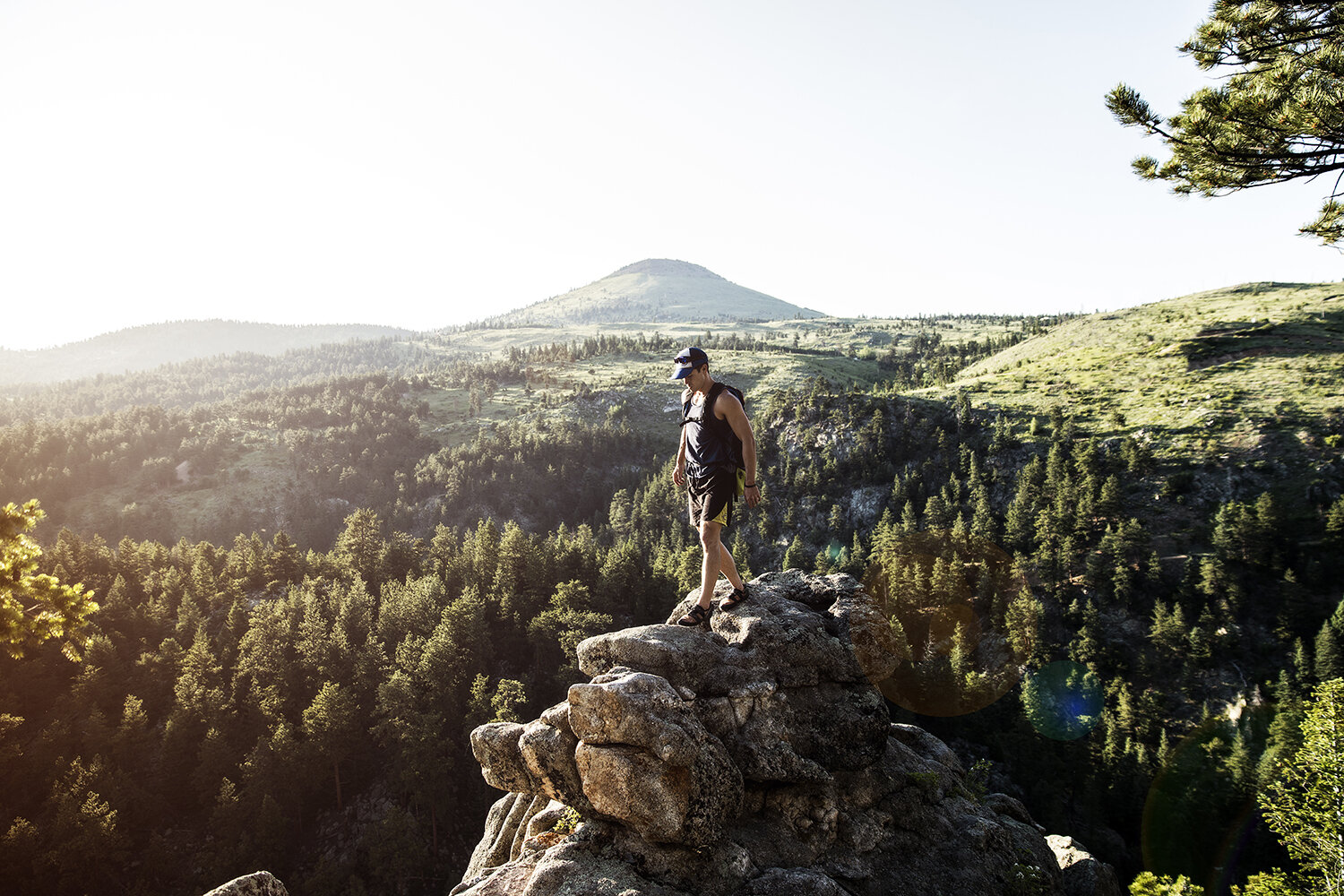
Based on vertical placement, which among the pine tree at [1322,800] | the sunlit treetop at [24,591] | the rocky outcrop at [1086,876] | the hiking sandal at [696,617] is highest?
the sunlit treetop at [24,591]

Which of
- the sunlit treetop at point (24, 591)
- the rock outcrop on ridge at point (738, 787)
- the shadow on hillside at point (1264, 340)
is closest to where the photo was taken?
the rock outcrop on ridge at point (738, 787)

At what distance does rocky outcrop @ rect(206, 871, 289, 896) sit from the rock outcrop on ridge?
418 centimetres

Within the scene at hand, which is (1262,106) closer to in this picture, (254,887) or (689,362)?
(689,362)

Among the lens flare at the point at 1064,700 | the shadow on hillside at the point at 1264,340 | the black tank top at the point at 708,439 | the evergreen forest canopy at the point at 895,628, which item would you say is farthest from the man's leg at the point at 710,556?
the shadow on hillside at the point at 1264,340

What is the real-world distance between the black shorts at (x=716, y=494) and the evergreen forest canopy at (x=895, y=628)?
64.2ft

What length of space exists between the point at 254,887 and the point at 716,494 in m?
13.1

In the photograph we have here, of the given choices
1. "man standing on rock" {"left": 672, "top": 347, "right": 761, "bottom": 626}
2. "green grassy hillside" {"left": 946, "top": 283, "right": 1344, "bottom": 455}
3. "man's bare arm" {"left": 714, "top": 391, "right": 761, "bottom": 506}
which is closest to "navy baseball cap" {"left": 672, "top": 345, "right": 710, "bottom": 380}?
"man standing on rock" {"left": 672, "top": 347, "right": 761, "bottom": 626}

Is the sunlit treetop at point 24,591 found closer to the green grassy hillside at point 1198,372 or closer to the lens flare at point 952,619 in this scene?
the lens flare at point 952,619

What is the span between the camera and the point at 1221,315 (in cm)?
15562

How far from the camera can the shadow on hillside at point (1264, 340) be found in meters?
125

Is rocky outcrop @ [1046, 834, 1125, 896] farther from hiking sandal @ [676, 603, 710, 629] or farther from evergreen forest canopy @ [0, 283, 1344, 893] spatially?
hiking sandal @ [676, 603, 710, 629]

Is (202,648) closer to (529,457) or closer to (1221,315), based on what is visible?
(529,457)

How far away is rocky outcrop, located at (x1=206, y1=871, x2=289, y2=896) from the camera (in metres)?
12.4

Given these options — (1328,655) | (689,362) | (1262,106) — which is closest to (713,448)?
(689,362)
